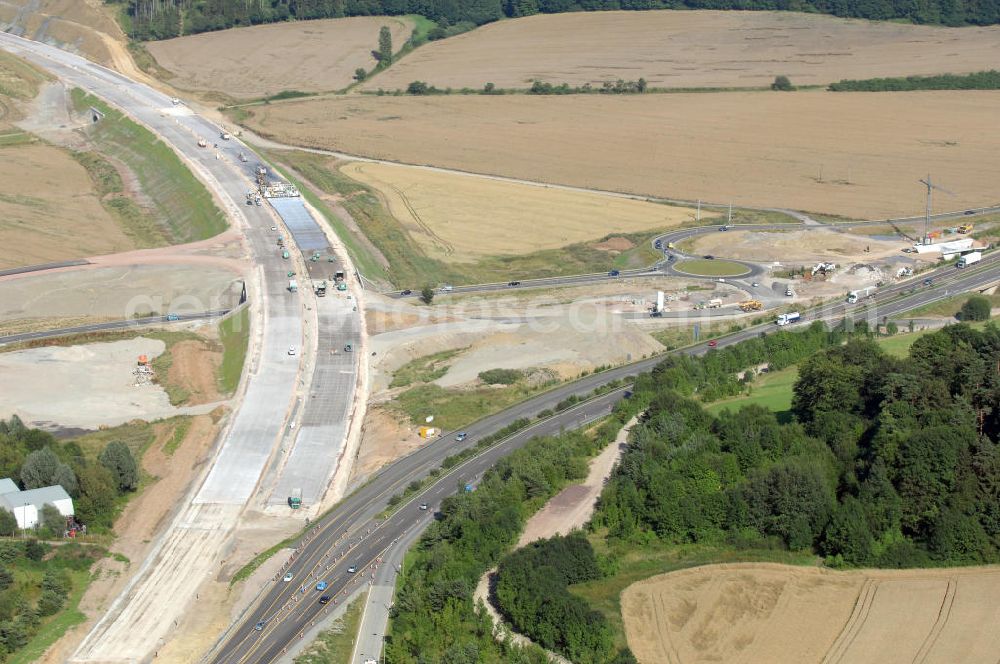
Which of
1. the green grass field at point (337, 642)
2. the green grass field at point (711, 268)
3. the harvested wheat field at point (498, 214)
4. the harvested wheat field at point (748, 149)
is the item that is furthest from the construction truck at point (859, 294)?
the green grass field at point (337, 642)

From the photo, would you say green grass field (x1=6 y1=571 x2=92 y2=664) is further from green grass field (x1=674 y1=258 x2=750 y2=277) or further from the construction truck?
green grass field (x1=674 y1=258 x2=750 y2=277)

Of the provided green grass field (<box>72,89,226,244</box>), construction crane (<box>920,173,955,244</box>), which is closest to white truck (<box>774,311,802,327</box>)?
construction crane (<box>920,173,955,244</box>)

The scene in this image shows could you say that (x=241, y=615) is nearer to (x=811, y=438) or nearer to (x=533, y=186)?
(x=811, y=438)

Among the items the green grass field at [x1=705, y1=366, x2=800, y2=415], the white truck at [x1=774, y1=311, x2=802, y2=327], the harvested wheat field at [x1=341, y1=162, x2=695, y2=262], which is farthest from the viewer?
the harvested wheat field at [x1=341, y1=162, x2=695, y2=262]

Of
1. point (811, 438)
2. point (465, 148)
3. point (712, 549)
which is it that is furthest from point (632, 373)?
point (465, 148)

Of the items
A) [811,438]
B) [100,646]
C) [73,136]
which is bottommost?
[100,646]

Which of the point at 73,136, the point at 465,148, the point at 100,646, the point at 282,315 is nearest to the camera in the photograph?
the point at 100,646

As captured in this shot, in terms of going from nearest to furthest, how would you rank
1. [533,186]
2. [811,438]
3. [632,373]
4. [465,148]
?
1. [811,438]
2. [632,373]
3. [533,186]
4. [465,148]
